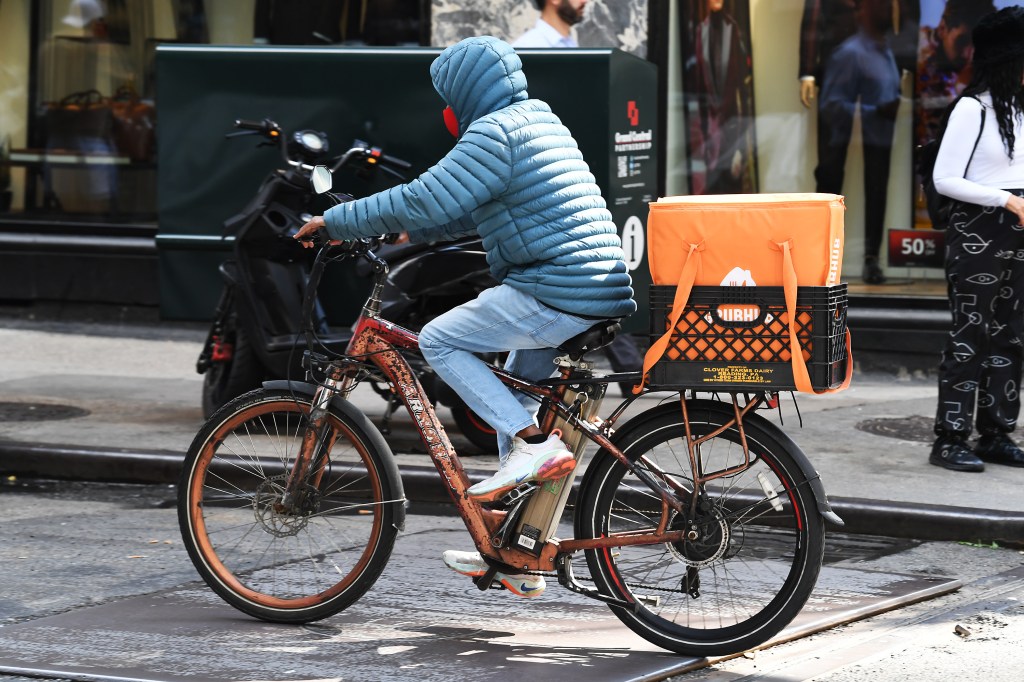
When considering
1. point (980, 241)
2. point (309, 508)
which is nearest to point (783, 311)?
point (309, 508)

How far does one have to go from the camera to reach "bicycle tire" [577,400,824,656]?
14.9 ft

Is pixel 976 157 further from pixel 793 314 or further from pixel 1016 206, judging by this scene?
pixel 793 314

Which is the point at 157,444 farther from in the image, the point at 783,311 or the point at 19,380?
the point at 783,311

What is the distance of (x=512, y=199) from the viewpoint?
4.64m

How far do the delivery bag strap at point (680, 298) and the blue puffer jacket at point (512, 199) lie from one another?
234 mm

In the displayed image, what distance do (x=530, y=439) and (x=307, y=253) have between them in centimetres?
346

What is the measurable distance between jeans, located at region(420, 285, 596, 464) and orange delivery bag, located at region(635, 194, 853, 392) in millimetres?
335

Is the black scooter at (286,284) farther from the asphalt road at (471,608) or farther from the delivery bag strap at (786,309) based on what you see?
the delivery bag strap at (786,309)

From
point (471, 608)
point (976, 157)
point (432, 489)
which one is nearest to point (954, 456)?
point (976, 157)

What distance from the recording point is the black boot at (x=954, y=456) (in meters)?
7.29

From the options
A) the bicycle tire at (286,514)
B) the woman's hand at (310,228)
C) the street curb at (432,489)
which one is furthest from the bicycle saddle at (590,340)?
the street curb at (432,489)

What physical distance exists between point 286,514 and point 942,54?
7.01 metres

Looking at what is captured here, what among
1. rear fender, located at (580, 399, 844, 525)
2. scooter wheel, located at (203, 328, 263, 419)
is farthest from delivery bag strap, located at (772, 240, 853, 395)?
scooter wheel, located at (203, 328, 263, 419)

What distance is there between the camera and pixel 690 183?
1126 cm
